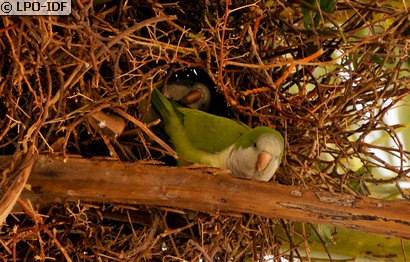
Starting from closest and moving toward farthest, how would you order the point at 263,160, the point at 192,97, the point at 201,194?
the point at 201,194
the point at 263,160
the point at 192,97

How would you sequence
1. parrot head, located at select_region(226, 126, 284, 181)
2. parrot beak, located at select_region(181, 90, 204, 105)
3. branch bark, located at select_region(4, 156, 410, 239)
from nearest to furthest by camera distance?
branch bark, located at select_region(4, 156, 410, 239)
parrot head, located at select_region(226, 126, 284, 181)
parrot beak, located at select_region(181, 90, 204, 105)

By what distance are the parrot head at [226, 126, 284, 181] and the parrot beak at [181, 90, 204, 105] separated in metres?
0.20

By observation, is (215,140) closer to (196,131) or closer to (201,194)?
(196,131)

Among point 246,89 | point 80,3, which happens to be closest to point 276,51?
point 246,89

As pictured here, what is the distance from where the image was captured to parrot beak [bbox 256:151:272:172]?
1.29 m

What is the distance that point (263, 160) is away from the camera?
4.29ft

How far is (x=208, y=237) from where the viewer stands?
1269 mm

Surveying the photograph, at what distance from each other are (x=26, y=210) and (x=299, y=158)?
67 cm

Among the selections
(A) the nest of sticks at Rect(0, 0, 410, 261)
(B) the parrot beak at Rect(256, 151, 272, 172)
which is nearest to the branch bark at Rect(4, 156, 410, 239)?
(A) the nest of sticks at Rect(0, 0, 410, 261)

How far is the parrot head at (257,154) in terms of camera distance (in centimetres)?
129

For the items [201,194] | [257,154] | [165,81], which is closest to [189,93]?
[165,81]

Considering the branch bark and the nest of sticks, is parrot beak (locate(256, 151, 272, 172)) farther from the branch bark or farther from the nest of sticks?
the branch bark

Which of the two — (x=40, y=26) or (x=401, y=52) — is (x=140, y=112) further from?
(x=401, y=52)

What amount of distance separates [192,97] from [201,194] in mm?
437
